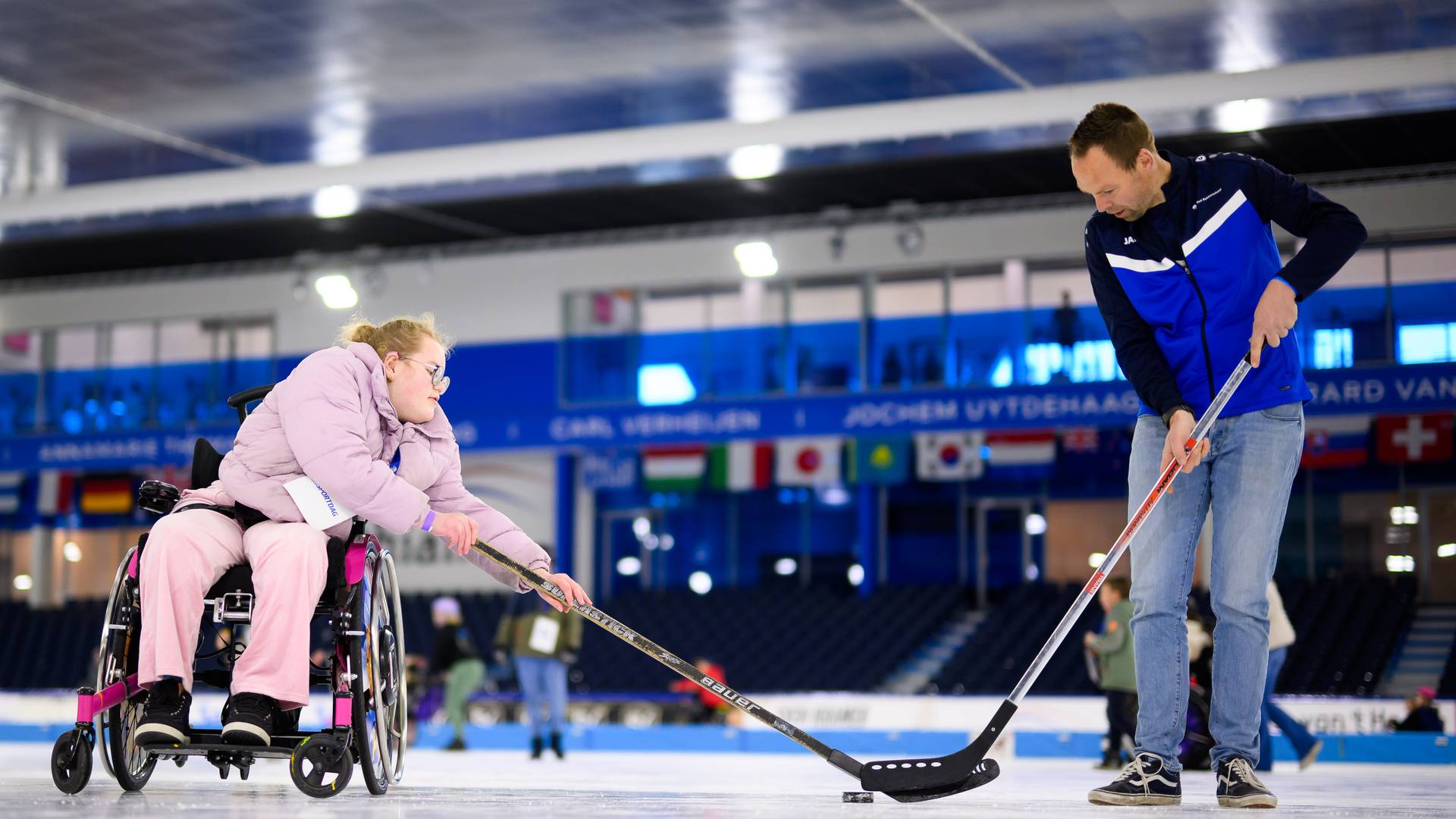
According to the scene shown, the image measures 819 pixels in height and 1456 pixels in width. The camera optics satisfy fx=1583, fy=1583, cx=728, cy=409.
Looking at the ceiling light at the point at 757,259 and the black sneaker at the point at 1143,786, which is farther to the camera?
the ceiling light at the point at 757,259

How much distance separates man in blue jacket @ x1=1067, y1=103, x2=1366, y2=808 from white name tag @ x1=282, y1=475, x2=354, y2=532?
161 centimetres

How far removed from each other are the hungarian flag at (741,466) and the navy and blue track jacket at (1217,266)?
44.7 ft

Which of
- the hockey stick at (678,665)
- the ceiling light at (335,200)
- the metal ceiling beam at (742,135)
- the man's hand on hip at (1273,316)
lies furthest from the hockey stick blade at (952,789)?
the ceiling light at (335,200)

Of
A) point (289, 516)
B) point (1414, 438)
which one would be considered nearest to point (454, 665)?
point (289, 516)

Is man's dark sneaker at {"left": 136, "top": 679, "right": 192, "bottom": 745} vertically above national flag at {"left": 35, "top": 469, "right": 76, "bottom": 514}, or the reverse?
national flag at {"left": 35, "top": 469, "right": 76, "bottom": 514}

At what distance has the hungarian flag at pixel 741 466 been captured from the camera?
17.0 m

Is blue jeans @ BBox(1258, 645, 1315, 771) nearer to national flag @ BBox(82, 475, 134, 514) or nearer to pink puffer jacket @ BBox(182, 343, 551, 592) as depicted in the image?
pink puffer jacket @ BBox(182, 343, 551, 592)

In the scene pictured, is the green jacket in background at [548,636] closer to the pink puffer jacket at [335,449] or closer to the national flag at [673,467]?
the pink puffer jacket at [335,449]

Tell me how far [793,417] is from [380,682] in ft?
35.3

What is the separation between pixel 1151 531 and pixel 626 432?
11.4 metres

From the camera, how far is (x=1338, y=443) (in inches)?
603

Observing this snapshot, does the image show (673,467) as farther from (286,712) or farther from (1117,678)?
(286,712)

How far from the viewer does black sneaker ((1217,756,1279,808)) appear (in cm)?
296

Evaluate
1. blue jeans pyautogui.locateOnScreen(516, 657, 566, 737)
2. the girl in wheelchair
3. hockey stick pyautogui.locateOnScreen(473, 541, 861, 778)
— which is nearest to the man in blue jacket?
hockey stick pyautogui.locateOnScreen(473, 541, 861, 778)
